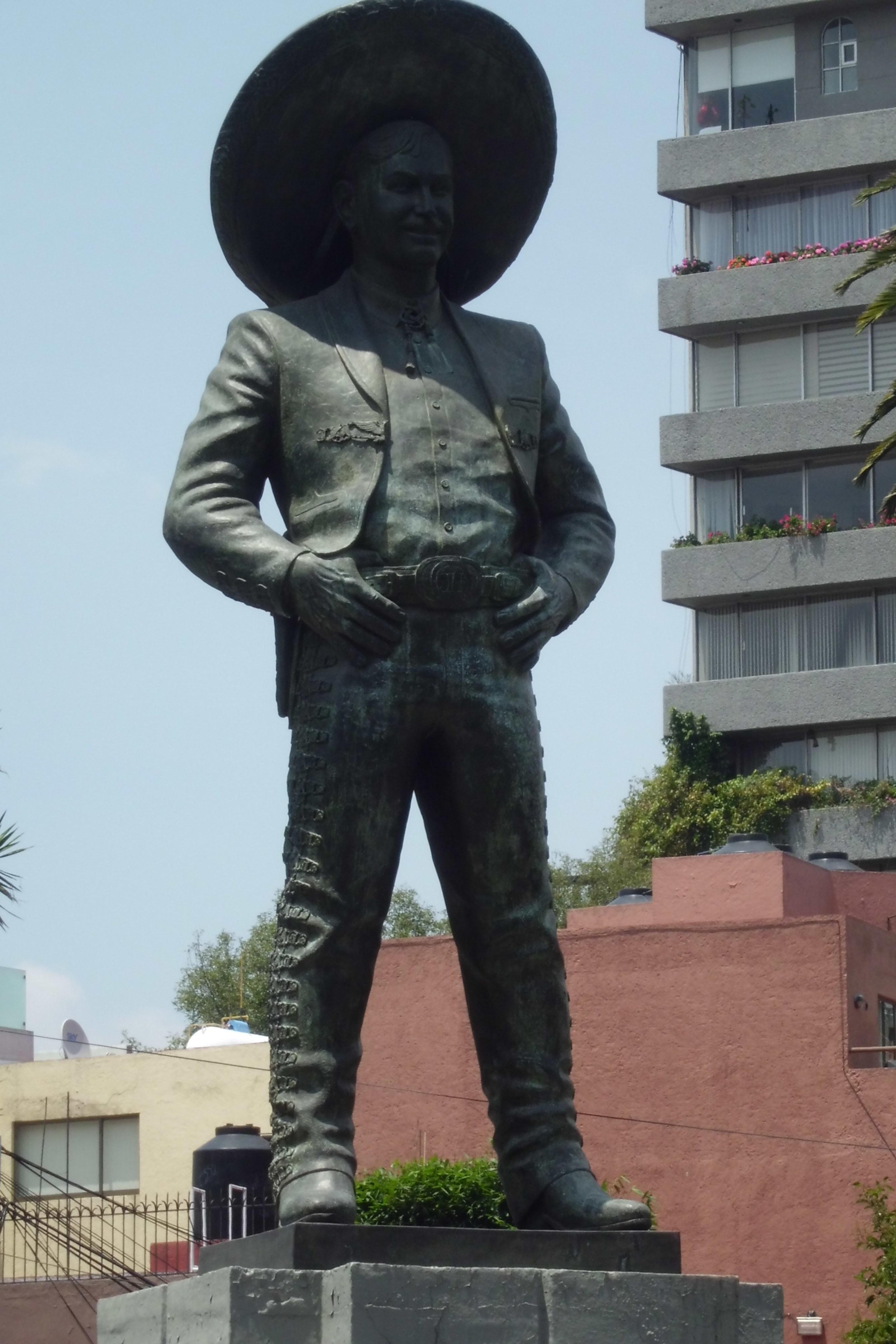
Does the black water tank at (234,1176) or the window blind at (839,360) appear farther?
the window blind at (839,360)

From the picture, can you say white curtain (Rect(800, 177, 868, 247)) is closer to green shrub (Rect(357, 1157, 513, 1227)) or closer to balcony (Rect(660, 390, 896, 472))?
balcony (Rect(660, 390, 896, 472))

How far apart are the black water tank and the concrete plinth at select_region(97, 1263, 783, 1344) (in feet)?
66.4

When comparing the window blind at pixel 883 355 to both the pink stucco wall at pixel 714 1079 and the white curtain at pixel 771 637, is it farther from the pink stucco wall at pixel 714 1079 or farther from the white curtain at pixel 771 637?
the pink stucco wall at pixel 714 1079

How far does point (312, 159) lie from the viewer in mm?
6633

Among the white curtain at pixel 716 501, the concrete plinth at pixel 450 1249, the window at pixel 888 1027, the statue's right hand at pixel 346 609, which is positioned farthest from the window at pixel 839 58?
the concrete plinth at pixel 450 1249

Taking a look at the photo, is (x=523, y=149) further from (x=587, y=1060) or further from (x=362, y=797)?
(x=587, y=1060)

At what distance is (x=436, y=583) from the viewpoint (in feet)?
20.0

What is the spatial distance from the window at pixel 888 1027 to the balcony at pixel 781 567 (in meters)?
22.6

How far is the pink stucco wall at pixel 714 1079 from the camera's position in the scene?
23859 millimetres

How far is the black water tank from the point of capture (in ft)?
84.8

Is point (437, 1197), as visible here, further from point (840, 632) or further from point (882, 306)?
point (840, 632)

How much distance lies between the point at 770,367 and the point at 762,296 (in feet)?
4.95

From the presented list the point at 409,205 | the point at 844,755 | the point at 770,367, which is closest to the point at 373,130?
the point at 409,205

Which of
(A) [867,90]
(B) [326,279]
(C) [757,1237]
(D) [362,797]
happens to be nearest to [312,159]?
(B) [326,279]
